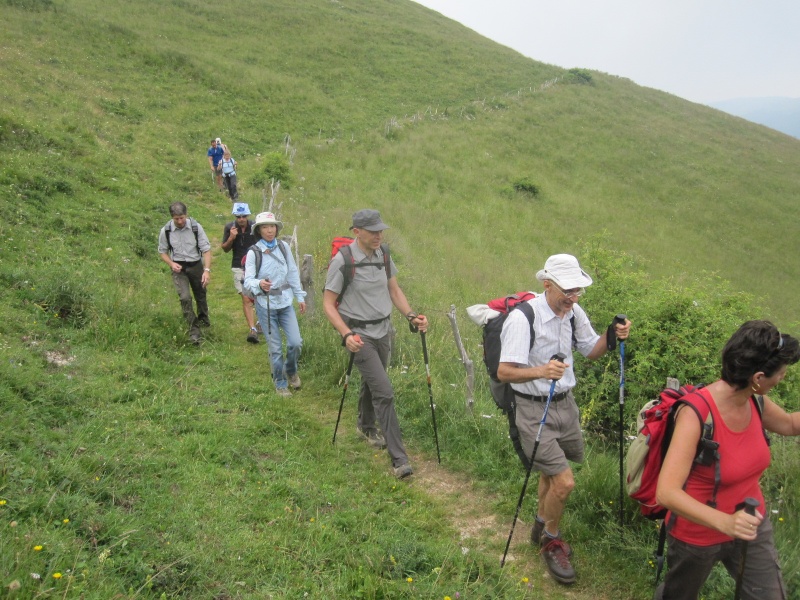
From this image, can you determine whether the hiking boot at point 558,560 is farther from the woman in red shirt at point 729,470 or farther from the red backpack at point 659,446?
the woman in red shirt at point 729,470

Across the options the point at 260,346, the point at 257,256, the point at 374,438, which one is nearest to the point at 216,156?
the point at 260,346

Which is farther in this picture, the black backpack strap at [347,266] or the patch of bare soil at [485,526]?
the black backpack strap at [347,266]

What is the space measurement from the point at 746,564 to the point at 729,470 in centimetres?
67

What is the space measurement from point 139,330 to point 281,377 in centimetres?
206

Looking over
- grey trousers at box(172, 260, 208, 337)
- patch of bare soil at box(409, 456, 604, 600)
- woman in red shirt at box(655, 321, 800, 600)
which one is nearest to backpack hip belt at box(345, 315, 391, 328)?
patch of bare soil at box(409, 456, 604, 600)

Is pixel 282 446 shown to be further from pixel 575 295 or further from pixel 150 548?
pixel 575 295

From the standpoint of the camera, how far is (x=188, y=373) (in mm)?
6727

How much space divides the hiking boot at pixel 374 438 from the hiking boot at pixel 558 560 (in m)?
2.13

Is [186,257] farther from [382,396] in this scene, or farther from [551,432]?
[551,432]

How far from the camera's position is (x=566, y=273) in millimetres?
3854

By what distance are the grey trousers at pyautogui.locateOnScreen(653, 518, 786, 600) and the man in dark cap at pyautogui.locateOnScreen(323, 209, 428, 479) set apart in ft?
8.79

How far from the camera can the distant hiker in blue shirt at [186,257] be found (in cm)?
782

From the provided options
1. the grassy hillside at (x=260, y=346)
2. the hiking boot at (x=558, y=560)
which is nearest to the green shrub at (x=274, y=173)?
the grassy hillside at (x=260, y=346)

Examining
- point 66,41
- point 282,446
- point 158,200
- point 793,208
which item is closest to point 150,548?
point 282,446
